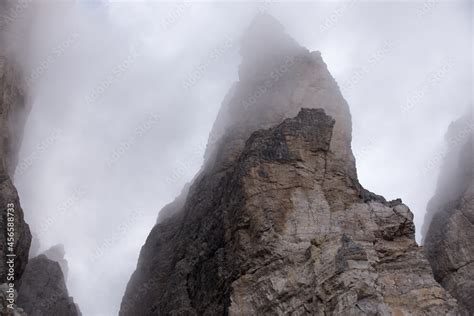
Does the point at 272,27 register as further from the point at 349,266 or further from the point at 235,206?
the point at 349,266

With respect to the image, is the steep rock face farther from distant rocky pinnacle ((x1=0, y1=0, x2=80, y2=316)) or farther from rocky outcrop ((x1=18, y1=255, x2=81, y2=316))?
rocky outcrop ((x1=18, y1=255, x2=81, y2=316))

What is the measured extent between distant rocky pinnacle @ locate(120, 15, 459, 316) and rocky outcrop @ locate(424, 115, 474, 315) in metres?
16.1

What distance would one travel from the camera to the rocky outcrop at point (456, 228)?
55.6m

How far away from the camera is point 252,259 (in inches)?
1529

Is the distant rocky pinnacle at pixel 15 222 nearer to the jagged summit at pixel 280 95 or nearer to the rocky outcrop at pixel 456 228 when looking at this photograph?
the jagged summit at pixel 280 95

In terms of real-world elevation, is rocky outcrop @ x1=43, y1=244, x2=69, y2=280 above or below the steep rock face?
above

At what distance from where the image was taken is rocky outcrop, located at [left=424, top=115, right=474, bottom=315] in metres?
55.6

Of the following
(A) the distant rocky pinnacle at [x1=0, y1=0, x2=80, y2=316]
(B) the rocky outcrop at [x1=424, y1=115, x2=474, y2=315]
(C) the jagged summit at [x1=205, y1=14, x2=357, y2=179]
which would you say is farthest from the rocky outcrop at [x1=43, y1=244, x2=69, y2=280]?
(B) the rocky outcrop at [x1=424, y1=115, x2=474, y2=315]

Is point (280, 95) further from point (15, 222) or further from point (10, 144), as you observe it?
point (15, 222)

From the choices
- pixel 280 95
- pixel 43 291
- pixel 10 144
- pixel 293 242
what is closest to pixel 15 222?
pixel 10 144

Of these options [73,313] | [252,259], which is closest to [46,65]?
[73,313]

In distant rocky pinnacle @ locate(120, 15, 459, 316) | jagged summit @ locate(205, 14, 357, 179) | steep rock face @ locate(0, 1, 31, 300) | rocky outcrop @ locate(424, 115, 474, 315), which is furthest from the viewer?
jagged summit @ locate(205, 14, 357, 179)

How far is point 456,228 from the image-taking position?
59969 mm

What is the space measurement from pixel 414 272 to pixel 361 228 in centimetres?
441
